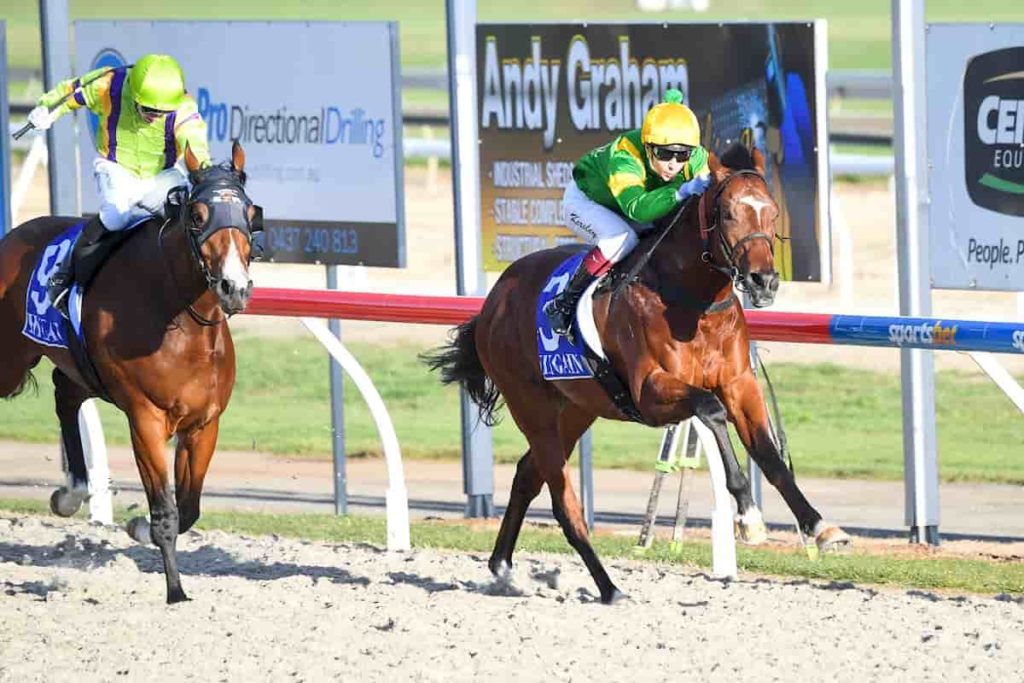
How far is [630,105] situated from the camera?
9.28 meters

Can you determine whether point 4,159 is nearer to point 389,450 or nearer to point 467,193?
point 467,193

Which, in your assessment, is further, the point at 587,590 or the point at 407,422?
the point at 407,422

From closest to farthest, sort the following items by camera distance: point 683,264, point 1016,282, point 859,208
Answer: point 683,264, point 1016,282, point 859,208

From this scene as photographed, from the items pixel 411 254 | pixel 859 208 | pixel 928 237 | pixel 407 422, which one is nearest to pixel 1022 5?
pixel 859 208

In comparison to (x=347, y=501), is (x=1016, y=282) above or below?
above

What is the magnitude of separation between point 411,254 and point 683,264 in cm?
1173

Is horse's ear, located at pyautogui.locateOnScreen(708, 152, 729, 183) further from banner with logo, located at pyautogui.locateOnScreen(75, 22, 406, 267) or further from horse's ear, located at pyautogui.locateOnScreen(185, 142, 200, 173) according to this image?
banner with logo, located at pyautogui.locateOnScreen(75, 22, 406, 267)

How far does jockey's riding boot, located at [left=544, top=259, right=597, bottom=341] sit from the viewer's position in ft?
23.9

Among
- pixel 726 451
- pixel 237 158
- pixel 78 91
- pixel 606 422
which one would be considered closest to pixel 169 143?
pixel 78 91

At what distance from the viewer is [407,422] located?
42.8ft

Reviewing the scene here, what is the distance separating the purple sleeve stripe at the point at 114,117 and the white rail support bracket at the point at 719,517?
2423 mm

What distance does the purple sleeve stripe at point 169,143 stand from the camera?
7812mm

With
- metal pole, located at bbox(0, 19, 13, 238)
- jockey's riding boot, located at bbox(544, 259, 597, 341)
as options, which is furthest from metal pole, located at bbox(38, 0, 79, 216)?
jockey's riding boot, located at bbox(544, 259, 597, 341)

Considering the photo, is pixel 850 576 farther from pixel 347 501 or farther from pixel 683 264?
pixel 347 501
